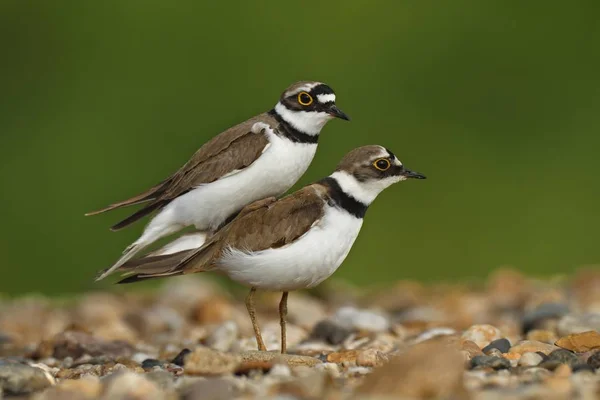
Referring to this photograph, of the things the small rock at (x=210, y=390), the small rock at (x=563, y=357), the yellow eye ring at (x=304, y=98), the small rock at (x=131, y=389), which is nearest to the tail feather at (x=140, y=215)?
the yellow eye ring at (x=304, y=98)

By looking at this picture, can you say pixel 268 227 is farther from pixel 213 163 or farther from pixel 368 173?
pixel 368 173

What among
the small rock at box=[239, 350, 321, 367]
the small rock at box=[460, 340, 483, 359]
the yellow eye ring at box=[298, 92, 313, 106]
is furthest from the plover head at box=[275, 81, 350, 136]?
the small rock at box=[460, 340, 483, 359]

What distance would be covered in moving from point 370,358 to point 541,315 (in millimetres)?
2185

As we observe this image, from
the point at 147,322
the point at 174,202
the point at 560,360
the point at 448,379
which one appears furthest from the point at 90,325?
the point at 448,379

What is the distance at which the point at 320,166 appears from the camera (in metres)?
10.7

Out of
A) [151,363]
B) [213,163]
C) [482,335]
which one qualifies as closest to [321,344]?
[482,335]

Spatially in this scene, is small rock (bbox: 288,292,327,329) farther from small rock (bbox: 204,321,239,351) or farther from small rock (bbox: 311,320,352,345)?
small rock (bbox: 204,321,239,351)

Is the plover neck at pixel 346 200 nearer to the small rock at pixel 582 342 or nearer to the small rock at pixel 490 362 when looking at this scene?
the small rock at pixel 490 362

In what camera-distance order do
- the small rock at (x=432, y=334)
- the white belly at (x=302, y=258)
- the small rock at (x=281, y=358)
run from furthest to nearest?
the small rock at (x=432, y=334) → the white belly at (x=302, y=258) → the small rock at (x=281, y=358)

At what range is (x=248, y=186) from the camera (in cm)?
508

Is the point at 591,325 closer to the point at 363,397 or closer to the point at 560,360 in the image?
the point at 560,360

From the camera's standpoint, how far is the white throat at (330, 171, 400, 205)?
5.11m

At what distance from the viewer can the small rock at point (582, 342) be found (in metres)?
5.08

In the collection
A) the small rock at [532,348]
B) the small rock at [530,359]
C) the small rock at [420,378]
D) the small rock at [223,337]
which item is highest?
the small rock at [420,378]
